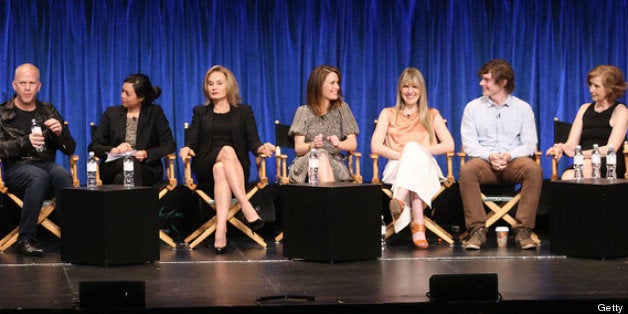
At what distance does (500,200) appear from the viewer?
656 cm

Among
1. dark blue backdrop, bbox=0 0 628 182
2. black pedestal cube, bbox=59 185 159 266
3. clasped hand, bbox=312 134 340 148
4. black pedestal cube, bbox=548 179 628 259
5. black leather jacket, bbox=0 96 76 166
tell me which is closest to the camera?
black pedestal cube, bbox=59 185 159 266

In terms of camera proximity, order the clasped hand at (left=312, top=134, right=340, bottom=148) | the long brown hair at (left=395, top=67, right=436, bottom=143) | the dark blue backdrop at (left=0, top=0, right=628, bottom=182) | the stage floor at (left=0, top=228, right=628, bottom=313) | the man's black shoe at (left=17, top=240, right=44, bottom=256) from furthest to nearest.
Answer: the dark blue backdrop at (left=0, top=0, right=628, bottom=182) < the long brown hair at (left=395, top=67, right=436, bottom=143) < the clasped hand at (left=312, top=134, right=340, bottom=148) < the man's black shoe at (left=17, top=240, right=44, bottom=256) < the stage floor at (left=0, top=228, right=628, bottom=313)

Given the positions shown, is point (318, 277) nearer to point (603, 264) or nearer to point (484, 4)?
point (603, 264)

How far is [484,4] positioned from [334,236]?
9.91 feet

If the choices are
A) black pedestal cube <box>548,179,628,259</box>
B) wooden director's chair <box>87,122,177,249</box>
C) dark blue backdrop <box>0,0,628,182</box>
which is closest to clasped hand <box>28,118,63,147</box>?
wooden director's chair <box>87,122,177,249</box>

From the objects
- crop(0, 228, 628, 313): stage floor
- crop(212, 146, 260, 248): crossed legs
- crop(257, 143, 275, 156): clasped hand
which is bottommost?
crop(0, 228, 628, 313): stage floor

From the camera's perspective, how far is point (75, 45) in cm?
763

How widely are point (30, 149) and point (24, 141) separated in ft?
0.40

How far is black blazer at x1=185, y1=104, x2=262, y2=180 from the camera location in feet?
22.0

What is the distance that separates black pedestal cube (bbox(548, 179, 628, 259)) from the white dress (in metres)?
0.79

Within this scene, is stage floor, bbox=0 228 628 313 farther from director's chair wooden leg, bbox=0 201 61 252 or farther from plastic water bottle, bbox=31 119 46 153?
plastic water bottle, bbox=31 119 46 153

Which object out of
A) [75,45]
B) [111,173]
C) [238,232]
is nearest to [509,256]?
[238,232]

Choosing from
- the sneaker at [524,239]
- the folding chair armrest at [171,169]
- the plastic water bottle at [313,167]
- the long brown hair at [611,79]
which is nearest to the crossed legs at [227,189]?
the folding chair armrest at [171,169]

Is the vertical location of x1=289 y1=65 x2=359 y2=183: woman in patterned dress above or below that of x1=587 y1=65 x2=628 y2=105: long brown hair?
below
